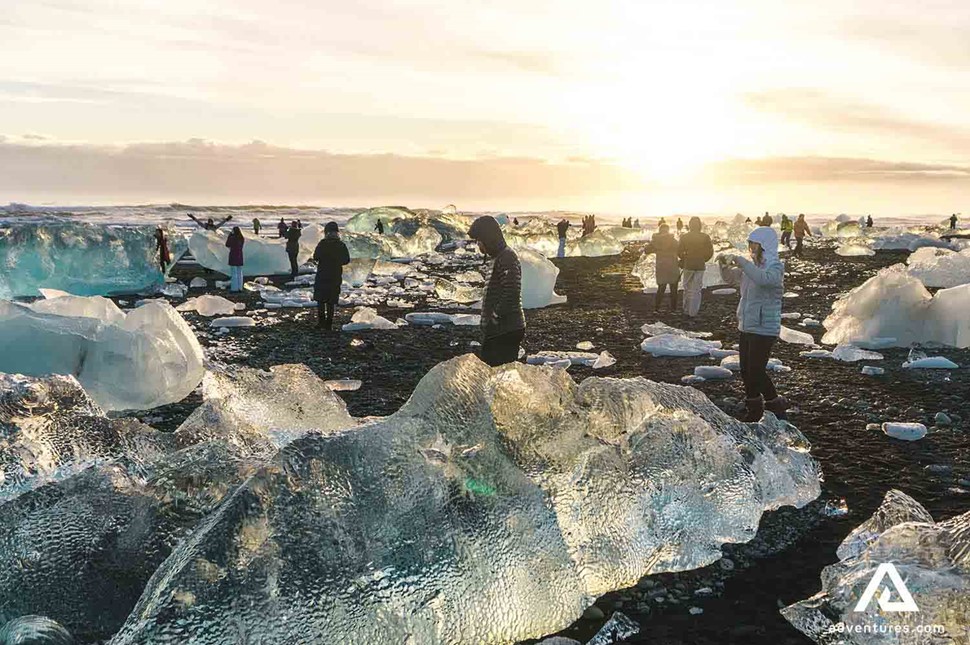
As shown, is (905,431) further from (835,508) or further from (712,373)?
(712,373)

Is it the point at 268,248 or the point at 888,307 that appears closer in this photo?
the point at 888,307

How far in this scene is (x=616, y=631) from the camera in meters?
3.58

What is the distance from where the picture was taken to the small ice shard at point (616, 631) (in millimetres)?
3529

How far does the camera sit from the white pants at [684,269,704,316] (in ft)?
45.4

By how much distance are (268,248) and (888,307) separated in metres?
17.7

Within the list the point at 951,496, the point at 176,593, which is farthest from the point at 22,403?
the point at 951,496

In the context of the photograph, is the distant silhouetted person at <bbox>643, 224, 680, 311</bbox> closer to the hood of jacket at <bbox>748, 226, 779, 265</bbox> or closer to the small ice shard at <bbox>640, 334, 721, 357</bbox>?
the small ice shard at <bbox>640, 334, 721, 357</bbox>

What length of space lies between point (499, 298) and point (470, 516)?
9.88 ft

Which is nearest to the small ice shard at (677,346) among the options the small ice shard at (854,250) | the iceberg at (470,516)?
the iceberg at (470,516)

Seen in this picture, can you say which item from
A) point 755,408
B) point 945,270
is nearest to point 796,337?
point 755,408

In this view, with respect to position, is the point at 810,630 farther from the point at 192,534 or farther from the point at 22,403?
the point at 22,403

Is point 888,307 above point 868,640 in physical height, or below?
above

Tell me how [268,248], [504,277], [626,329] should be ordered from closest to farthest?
[504,277]
[626,329]
[268,248]

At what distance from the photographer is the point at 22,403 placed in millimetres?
4547
